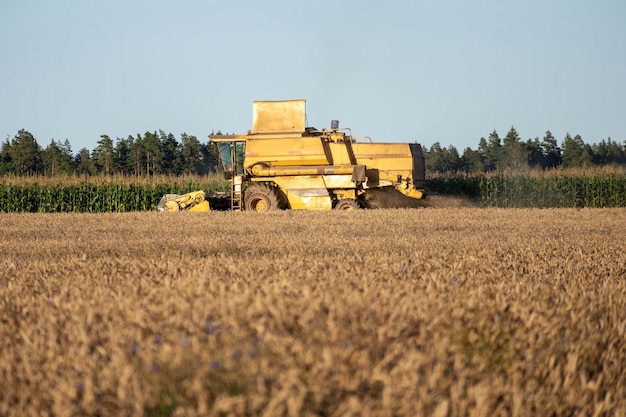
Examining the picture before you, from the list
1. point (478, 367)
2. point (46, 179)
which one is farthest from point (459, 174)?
point (478, 367)

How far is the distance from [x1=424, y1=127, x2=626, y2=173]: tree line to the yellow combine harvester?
80531 millimetres

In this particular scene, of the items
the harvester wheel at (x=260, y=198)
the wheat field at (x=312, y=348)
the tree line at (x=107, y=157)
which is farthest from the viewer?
the tree line at (x=107, y=157)

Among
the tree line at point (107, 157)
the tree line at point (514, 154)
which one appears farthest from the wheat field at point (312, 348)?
the tree line at point (514, 154)

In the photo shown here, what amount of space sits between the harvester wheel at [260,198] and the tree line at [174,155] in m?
34.6

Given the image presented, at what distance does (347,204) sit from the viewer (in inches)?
924

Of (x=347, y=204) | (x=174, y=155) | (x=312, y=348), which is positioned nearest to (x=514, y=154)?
(x=174, y=155)

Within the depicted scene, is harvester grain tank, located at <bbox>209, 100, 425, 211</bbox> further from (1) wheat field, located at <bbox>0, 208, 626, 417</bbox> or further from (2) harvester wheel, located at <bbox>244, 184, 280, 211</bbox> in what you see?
(1) wheat field, located at <bbox>0, 208, 626, 417</bbox>

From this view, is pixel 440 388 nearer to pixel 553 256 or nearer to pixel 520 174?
pixel 553 256

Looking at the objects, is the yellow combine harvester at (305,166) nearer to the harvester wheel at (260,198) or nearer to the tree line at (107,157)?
the harvester wheel at (260,198)

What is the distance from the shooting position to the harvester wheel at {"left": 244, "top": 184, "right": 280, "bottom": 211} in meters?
23.2

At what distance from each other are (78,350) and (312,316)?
→ 769 mm

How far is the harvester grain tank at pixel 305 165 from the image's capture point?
23453mm

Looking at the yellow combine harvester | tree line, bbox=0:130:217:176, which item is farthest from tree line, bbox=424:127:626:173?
the yellow combine harvester

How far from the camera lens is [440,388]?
2293 mm
